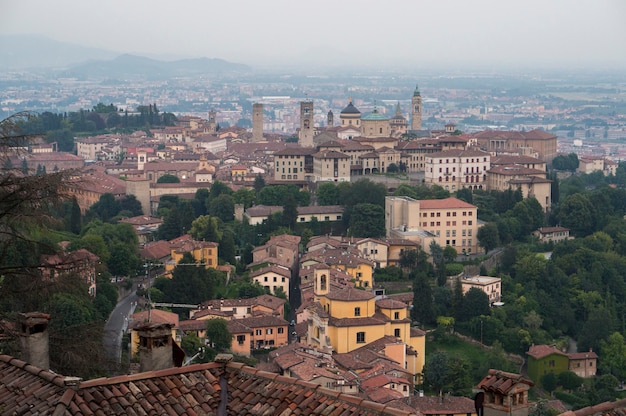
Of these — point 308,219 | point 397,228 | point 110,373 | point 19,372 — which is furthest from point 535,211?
point 19,372

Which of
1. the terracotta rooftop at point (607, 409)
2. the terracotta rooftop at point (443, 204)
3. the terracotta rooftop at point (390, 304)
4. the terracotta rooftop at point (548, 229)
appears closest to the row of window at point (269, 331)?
the terracotta rooftop at point (390, 304)

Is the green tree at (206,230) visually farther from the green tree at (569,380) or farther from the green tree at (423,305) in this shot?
the green tree at (569,380)

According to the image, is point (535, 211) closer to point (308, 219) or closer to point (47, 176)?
A: point (308, 219)

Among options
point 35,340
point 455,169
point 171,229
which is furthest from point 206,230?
point 35,340

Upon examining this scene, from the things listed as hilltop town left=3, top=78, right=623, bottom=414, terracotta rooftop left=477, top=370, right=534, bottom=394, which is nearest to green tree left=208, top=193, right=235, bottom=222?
hilltop town left=3, top=78, right=623, bottom=414

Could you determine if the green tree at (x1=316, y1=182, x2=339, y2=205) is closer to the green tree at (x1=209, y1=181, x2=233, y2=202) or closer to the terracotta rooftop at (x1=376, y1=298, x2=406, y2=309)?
the green tree at (x1=209, y1=181, x2=233, y2=202)
